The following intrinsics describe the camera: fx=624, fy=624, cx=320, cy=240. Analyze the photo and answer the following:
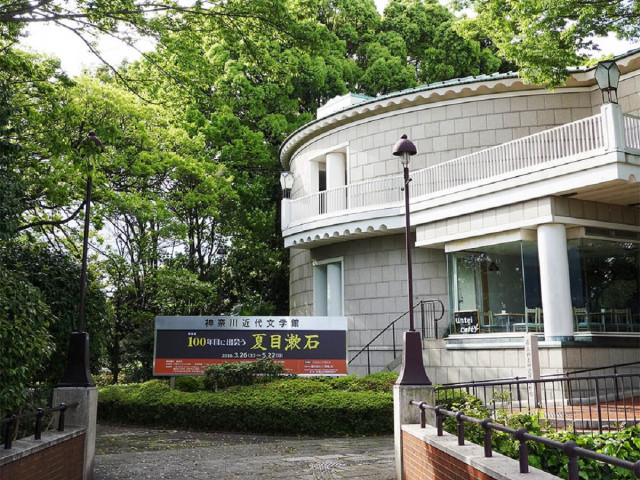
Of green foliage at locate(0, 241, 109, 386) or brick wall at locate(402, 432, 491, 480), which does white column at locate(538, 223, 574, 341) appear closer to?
brick wall at locate(402, 432, 491, 480)

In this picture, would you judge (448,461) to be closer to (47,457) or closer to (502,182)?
(47,457)

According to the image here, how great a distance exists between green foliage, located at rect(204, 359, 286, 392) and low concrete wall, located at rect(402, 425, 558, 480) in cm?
693

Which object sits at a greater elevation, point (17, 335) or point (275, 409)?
point (17, 335)

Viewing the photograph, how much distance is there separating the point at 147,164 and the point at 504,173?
1062 cm

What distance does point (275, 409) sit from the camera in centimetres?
1289

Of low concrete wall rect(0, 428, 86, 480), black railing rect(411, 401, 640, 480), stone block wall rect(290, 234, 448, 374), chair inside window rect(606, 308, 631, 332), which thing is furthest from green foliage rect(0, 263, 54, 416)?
chair inside window rect(606, 308, 631, 332)

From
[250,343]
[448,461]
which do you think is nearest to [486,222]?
[250,343]

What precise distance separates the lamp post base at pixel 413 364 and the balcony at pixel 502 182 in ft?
20.4

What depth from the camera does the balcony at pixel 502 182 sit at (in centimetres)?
1239

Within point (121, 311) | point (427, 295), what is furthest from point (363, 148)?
point (121, 311)

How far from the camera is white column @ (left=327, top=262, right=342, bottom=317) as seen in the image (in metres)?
20.0

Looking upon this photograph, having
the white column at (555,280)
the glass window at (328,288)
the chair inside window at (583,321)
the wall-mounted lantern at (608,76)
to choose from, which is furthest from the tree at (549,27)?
the glass window at (328,288)

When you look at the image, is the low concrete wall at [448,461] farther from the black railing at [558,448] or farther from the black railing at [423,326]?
the black railing at [423,326]

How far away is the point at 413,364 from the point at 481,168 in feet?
27.2
